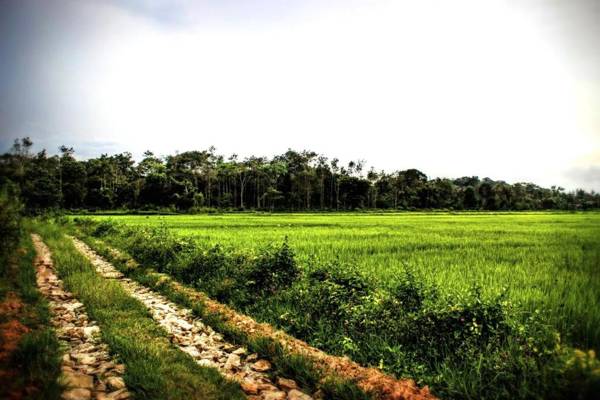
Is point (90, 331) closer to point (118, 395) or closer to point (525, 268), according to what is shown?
point (118, 395)

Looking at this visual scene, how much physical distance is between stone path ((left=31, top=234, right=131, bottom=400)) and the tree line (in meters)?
56.3

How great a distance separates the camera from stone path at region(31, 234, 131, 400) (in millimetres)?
3930

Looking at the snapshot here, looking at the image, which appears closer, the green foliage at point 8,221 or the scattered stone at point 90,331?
the scattered stone at point 90,331

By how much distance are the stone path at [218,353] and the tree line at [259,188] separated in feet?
186

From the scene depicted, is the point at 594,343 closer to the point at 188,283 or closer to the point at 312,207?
the point at 188,283

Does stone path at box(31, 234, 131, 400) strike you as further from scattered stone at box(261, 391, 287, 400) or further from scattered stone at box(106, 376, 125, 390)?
scattered stone at box(261, 391, 287, 400)

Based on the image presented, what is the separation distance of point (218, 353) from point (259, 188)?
78.0 m

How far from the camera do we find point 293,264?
27.9ft

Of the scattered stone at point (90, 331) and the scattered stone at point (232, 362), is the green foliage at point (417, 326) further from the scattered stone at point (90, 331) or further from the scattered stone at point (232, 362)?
the scattered stone at point (90, 331)

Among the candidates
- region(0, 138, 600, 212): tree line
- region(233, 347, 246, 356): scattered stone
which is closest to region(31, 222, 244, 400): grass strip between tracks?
region(233, 347, 246, 356): scattered stone

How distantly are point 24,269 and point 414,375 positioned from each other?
10.1m

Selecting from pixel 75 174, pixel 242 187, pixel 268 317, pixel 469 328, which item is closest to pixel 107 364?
pixel 268 317

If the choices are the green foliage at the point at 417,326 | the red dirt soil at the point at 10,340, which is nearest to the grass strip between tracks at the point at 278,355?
the green foliage at the point at 417,326

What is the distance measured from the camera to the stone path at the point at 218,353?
4.26m
